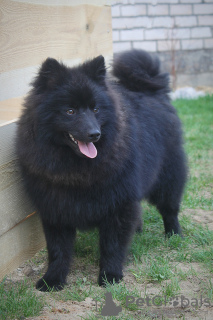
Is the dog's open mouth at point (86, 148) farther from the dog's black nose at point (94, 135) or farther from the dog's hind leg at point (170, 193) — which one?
the dog's hind leg at point (170, 193)

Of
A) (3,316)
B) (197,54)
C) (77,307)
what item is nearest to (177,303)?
(77,307)

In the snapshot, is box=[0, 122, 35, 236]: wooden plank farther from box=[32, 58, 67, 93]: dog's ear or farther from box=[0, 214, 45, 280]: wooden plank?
box=[32, 58, 67, 93]: dog's ear

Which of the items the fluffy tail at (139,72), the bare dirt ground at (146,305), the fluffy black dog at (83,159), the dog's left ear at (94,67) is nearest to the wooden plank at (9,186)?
the fluffy black dog at (83,159)

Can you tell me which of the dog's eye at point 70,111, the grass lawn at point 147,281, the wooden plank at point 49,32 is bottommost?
the grass lawn at point 147,281

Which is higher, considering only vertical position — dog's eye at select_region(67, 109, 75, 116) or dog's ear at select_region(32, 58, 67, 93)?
dog's ear at select_region(32, 58, 67, 93)

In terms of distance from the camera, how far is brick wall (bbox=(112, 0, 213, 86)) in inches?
372

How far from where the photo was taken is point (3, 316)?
225 cm

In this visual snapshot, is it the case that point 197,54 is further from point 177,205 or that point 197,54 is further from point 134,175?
point 134,175

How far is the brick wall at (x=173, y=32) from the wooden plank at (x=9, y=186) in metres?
7.10

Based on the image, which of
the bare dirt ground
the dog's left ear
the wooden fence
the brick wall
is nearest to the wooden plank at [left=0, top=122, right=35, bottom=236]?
the wooden fence

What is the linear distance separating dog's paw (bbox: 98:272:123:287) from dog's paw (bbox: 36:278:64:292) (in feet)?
0.87

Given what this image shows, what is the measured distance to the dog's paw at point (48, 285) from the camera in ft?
8.71

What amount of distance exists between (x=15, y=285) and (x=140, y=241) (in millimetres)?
1142

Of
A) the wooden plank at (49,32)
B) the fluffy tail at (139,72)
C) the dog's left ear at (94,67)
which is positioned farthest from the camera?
the fluffy tail at (139,72)
